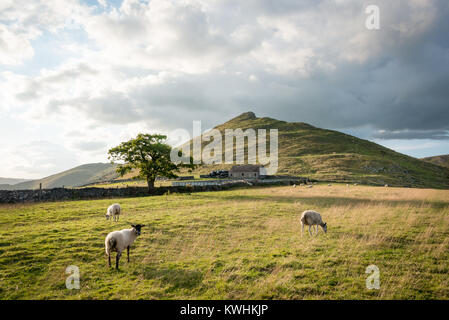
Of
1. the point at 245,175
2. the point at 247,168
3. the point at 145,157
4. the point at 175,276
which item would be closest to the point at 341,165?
the point at 247,168

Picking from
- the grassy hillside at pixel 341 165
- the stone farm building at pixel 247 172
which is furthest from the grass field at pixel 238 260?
the stone farm building at pixel 247 172

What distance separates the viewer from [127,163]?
40.1 m

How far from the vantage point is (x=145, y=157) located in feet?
134

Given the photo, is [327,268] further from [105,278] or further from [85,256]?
[85,256]

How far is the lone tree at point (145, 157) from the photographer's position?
38.9 m

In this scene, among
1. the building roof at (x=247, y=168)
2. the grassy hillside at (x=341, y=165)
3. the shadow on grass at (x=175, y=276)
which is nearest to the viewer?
the shadow on grass at (x=175, y=276)

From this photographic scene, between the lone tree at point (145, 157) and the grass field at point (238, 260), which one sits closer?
the grass field at point (238, 260)

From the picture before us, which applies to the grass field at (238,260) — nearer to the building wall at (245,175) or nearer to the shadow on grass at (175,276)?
the shadow on grass at (175,276)

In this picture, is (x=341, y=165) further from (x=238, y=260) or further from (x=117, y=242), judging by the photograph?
(x=117, y=242)

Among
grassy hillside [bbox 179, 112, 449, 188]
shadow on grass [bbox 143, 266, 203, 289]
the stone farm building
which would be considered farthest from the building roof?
shadow on grass [bbox 143, 266, 203, 289]

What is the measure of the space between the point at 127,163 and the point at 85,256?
32.2 metres

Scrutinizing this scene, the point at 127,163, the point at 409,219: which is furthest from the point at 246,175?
the point at 409,219

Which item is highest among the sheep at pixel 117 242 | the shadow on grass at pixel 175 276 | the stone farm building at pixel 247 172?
the stone farm building at pixel 247 172

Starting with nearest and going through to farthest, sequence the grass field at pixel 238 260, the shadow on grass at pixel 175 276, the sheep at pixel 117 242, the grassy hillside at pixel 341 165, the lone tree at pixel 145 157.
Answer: the grass field at pixel 238 260 → the shadow on grass at pixel 175 276 → the sheep at pixel 117 242 → the lone tree at pixel 145 157 → the grassy hillside at pixel 341 165
